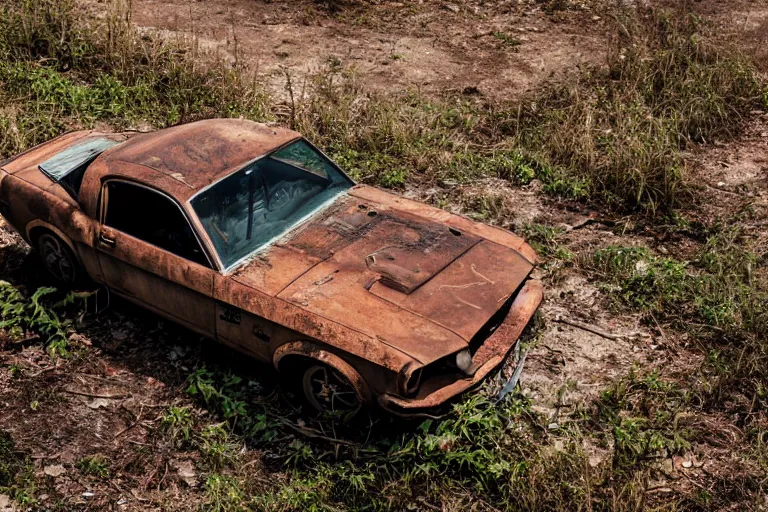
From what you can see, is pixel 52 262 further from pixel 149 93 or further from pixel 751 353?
pixel 751 353

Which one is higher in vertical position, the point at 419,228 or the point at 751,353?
the point at 419,228

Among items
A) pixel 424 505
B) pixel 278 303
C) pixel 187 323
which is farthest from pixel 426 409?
A: pixel 187 323

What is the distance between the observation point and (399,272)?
4930mm

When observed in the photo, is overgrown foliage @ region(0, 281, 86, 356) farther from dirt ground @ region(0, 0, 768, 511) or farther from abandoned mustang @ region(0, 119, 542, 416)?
abandoned mustang @ region(0, 119, 542, 416)

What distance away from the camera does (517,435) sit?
15.9 feet

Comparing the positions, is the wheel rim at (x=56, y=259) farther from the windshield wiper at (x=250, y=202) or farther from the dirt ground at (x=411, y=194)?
the windshield wiper at (x=250, y=202)

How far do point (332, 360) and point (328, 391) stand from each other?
0.35 metres

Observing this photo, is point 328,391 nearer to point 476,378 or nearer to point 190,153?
point 476,378

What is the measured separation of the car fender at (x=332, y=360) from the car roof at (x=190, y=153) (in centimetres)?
128

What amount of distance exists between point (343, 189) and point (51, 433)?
2.64m

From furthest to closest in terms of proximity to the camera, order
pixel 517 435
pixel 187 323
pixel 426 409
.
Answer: pixel 187 323 → pixel 517 435 → pixel 426 409

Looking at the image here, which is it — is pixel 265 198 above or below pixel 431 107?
above

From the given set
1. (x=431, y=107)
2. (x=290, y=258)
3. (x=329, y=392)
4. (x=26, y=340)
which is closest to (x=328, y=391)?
(x=329, y=392)

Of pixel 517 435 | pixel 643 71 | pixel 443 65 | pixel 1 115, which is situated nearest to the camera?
pixel 517 435
